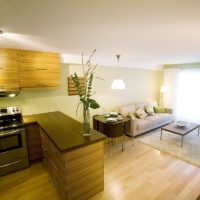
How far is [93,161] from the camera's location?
2.11m

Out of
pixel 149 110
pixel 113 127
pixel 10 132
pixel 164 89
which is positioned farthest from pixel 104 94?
pixel 164 89

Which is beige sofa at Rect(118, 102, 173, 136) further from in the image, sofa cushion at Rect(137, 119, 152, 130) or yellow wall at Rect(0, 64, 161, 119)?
yellow wall at Rect(0, 64, 161, 119)

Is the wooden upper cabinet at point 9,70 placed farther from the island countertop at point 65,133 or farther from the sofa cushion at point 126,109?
the sofa cushion at point 126,109

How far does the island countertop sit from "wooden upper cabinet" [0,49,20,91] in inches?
30.7

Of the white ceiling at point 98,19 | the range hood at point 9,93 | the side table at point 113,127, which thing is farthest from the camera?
the side table at point 113,127

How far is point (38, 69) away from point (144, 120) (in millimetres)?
3411

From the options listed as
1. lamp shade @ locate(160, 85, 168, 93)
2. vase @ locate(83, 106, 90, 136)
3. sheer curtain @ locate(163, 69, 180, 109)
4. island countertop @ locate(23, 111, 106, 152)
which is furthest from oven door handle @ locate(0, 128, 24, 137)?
sheer curtain @ locate(163, 69, 180, 109)

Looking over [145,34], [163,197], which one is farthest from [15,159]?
[145,34]

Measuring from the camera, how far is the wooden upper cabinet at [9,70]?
2.62 m

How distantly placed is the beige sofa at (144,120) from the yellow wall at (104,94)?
36 cm

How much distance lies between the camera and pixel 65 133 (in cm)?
225

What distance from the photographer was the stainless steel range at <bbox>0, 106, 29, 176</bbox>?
261cm

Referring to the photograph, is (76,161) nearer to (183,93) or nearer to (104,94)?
(104,94)

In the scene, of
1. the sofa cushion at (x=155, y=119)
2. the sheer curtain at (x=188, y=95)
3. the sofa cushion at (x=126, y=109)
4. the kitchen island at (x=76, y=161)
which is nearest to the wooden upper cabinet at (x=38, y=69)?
the kitchen island at (x=76, y=161)
